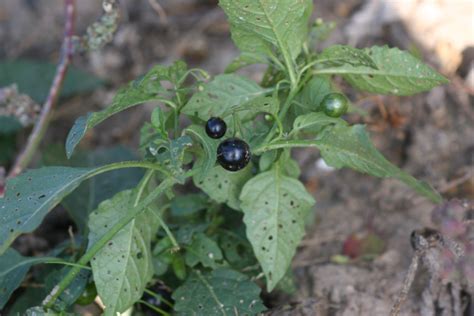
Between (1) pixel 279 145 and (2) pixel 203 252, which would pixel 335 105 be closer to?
(1) pixel 279 145

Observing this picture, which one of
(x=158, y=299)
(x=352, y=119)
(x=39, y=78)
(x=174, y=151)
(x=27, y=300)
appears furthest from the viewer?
(x=39, y=78)

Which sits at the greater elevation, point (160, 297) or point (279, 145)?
point (279, 145)

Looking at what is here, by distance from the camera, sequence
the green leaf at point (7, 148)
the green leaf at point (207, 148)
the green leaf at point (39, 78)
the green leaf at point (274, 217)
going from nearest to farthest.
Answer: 1. the green leaf at point (207, 148)
2. the green leaf at point (274, 217)
3. the green leaf at point (7, 148)
4. the green leaf at point (39, 78)

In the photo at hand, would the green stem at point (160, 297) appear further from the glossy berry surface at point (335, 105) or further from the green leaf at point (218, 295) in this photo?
the glossy berry surface at point (335, 105)

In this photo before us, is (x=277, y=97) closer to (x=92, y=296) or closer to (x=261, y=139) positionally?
(x=261, y=139)

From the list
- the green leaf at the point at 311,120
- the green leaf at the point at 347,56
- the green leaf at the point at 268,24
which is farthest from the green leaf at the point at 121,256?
the green leaf at the point at 347,56

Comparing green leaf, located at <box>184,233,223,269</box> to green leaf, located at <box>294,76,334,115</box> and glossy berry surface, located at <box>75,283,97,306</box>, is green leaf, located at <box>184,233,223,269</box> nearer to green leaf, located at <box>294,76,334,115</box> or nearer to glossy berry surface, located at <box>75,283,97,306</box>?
glossy berry surface, located at <box>75,283,97,306</box>

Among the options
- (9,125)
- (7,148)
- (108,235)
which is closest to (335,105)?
(108,235)

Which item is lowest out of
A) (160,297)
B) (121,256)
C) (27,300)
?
(27,300)
